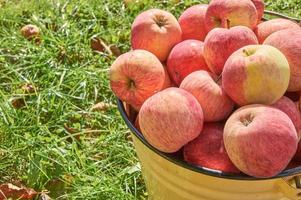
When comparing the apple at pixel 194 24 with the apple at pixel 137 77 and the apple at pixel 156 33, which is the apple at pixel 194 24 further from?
the apple at pixel 137 77

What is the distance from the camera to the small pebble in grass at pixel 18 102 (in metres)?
2.41

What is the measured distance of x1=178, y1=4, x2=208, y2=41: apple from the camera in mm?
1748

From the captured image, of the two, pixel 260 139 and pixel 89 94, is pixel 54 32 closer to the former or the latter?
pixel 89 94

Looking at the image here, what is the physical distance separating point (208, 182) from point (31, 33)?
1711 millimetres

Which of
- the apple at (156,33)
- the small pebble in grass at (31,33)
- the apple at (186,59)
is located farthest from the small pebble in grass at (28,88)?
the apple at (186,59)

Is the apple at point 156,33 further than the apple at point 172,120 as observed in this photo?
Yes

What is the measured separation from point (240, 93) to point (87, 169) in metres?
0.88

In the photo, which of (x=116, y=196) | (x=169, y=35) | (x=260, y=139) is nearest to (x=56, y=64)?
(x=116, y=196)

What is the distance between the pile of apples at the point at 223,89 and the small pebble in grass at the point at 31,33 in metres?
1.24

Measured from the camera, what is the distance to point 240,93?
1.42 meters

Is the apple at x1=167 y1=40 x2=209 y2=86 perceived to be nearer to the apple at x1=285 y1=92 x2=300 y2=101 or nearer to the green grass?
the apple at x1=285 y1=92 x2=300 y2=101

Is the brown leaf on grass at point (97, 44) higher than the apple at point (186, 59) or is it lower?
lower

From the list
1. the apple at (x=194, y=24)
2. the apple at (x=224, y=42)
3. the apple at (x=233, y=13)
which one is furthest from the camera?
the apple at (x=194, y=24)

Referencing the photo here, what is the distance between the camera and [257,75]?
140 centimetres
